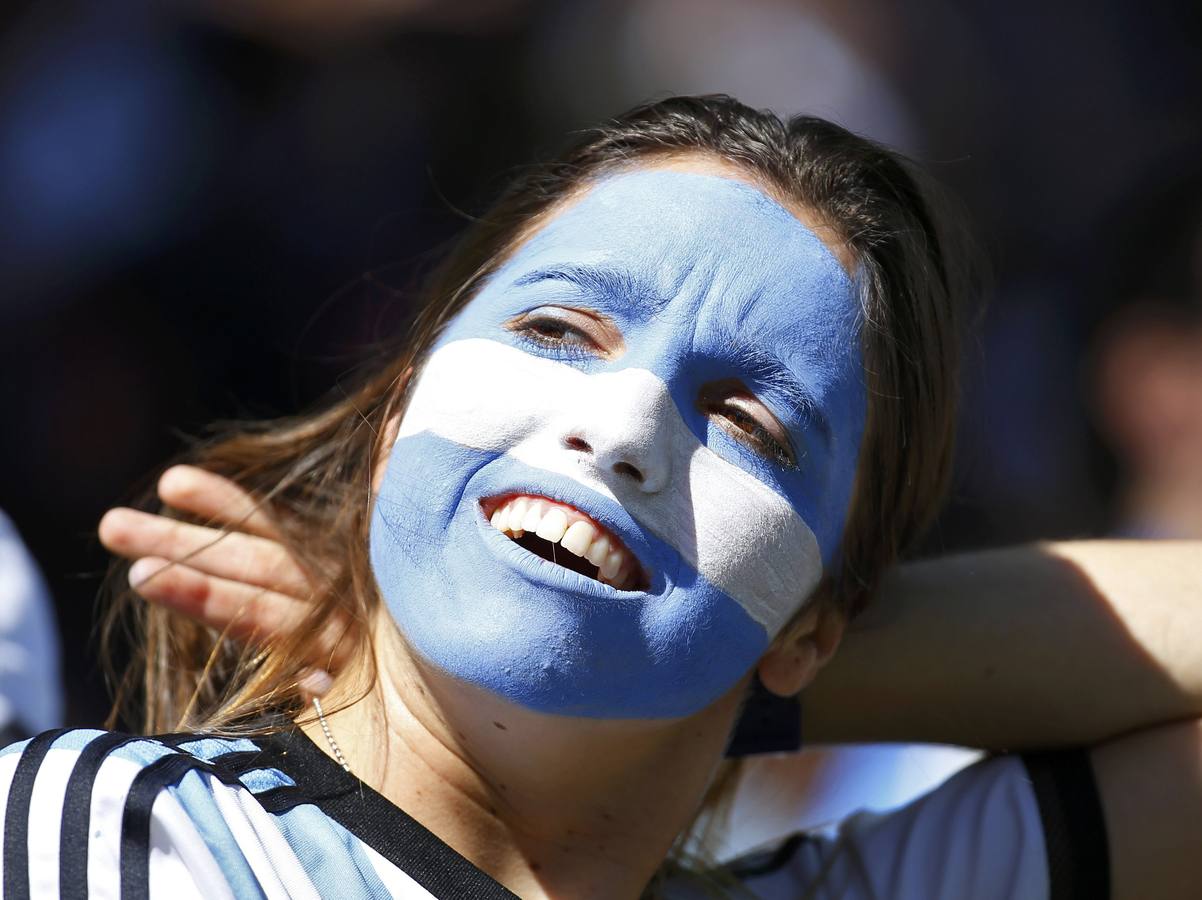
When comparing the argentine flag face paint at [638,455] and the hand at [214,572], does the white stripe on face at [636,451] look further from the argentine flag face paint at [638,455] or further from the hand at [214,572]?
the hand at [214,572]

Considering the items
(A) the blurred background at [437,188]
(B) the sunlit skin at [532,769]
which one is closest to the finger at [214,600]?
(B) the sunlit skin at [532,769]

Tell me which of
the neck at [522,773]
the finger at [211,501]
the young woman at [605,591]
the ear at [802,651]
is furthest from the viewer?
the finger at [211,501]

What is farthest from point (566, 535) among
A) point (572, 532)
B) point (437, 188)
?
point (437, 188)

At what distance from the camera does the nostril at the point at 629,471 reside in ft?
4.66

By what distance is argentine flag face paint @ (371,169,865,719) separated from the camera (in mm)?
1407

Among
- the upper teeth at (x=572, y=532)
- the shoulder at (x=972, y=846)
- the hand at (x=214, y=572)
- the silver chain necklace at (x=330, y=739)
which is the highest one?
the upper teeth at (x=572, y=532)

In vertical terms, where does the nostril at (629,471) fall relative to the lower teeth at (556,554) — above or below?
above

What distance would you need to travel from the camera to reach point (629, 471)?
1.43 m

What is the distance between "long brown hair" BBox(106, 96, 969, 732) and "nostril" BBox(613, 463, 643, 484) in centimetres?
35

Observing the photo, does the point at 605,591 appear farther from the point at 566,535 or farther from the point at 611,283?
the point at 611,283

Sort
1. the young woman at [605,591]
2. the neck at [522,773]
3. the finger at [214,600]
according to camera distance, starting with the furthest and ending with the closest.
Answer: the finger at [214,600], the neck at [522,773], the young woman at [605,591]

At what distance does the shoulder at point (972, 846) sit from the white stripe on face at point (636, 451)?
457 millimetres

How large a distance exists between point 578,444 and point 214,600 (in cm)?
67

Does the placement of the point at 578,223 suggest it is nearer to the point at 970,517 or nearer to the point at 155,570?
the point at 155,570
